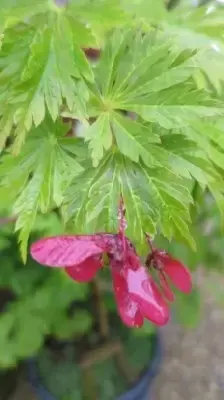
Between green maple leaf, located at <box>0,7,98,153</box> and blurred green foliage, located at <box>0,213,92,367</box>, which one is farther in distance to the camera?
blurred green foliage, located at <box>0,213,92,367</box>

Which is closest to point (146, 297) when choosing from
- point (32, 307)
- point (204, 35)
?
point (204, 35)

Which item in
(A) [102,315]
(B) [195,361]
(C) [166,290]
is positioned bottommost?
(B) [195,361]

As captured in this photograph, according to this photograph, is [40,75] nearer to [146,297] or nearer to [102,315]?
[146,297]

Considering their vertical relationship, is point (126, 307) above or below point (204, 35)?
below

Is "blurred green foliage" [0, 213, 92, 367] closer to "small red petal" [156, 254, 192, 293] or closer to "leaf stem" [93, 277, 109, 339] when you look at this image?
"leaf stem" [93, 277, 109, 339]

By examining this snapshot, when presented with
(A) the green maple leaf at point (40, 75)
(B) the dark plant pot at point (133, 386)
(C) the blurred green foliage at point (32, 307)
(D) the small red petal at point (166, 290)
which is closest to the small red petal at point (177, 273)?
(D) the small red petal at point (166, 290)

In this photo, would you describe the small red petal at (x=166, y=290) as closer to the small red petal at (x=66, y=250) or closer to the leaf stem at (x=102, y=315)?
the small red petal at (x=66, y=250)

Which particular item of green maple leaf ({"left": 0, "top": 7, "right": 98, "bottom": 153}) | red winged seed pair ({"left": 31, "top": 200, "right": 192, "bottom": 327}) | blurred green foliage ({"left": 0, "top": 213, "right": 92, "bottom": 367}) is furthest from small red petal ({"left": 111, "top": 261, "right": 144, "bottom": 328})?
blurred green foliage ({"left": 0, "top": 213, "right": 92, "bottom": 367})
